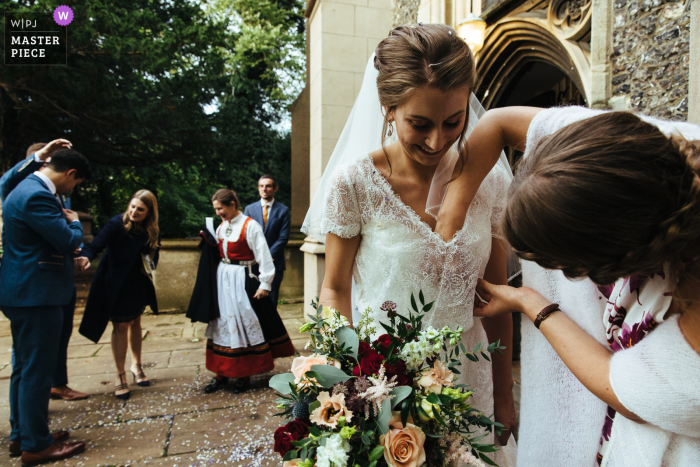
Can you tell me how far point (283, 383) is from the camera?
1.00m

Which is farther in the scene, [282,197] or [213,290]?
[282,197]

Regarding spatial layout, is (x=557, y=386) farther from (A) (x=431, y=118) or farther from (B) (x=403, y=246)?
(A) (x=431, y=118)

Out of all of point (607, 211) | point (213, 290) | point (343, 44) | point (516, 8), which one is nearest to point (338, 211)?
point (607, 211)

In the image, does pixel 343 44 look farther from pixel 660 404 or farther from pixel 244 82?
pixel 244 82

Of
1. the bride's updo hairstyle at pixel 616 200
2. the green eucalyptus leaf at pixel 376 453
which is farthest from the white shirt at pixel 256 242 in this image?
the bride's updo hairstyle at pixel 616 200

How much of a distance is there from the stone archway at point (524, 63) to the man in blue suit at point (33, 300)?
430cm

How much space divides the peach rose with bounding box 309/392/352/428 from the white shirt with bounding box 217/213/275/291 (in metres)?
3.51

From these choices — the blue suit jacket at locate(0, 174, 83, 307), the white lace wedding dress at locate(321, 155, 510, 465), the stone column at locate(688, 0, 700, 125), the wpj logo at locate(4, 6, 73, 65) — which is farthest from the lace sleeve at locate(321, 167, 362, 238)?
the wpj logo at locate(4, 6, 73, 65)

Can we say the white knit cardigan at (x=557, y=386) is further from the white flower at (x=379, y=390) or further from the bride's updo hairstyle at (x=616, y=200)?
the white flower at (x=379, y=390)

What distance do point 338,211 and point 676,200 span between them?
0.92m

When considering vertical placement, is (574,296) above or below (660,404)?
above

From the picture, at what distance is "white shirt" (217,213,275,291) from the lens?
432 centimetres

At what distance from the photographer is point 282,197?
53.2 feet

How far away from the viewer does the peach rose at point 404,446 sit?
812 millimetres
